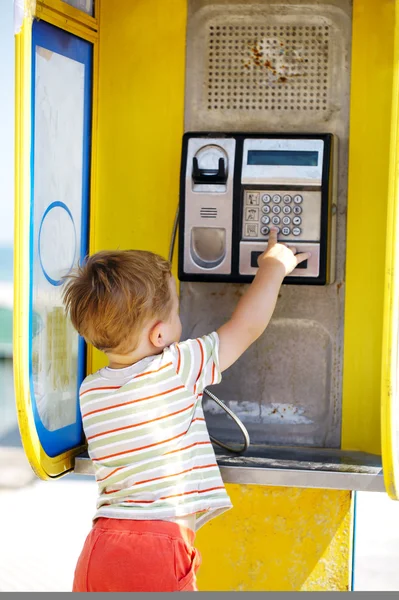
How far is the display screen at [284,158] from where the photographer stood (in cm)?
246

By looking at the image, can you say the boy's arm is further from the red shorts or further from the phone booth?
the red shorts

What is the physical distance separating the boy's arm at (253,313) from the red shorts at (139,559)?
431mm

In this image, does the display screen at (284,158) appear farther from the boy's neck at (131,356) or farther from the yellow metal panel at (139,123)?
the boy's neck at (131,356)

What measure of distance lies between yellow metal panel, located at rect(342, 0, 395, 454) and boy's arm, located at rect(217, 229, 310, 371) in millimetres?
324

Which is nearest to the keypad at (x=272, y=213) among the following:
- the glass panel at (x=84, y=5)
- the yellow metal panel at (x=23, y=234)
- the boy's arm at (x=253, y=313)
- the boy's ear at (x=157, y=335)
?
the boy's arm at (x=253, y=313)

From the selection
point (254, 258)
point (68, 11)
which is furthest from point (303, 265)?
point (68, 11)

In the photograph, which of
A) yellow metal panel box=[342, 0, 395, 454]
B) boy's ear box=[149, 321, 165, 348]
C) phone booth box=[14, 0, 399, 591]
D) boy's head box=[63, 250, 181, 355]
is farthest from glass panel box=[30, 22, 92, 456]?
yellow metal panel box=[342, 0, 395, 454]

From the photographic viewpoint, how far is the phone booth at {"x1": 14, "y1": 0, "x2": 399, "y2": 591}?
244cm

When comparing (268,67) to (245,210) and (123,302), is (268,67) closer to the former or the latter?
(245,210)

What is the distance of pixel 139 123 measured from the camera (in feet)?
8.97

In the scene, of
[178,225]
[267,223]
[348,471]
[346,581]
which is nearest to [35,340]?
[178,225]

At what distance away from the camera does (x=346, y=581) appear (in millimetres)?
2664

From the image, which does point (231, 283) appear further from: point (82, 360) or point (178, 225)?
point (82, 360)

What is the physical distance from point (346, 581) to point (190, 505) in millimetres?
844
